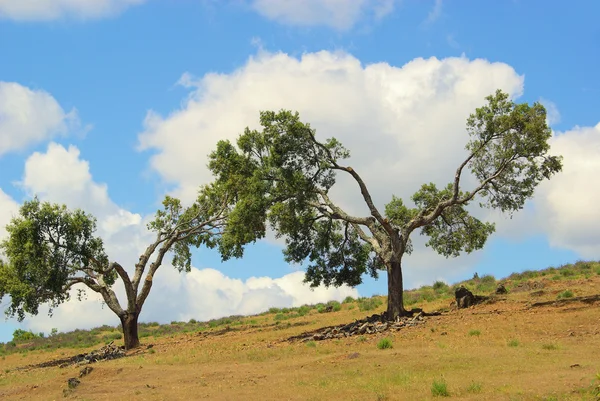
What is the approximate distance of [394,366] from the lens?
2086 cm

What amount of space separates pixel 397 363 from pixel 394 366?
0.50 meters

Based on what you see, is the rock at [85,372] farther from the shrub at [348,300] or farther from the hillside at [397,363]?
the shrub at [348,300]

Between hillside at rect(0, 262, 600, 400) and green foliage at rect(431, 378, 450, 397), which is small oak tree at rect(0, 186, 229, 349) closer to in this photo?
hillside at rect(0, 262, 600, 400)

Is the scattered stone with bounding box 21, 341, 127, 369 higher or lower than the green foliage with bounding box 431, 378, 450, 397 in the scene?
higher

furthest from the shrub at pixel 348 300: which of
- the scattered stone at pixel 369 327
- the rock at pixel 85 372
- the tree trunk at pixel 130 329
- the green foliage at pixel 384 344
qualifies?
the rock at pixel 85 372

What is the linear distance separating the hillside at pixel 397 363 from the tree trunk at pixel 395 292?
4.85 ft

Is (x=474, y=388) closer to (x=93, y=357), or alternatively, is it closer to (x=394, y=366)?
(x=394, y=366)

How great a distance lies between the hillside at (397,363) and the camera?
57.6ft

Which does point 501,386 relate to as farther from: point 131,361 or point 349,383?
point 131,361

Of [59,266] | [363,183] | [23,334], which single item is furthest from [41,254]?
[23,334]

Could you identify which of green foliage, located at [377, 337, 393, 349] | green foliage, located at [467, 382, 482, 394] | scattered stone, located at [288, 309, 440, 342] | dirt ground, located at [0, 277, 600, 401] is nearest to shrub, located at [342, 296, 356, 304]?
dirt ground, located at [0, 277, 600, 401]

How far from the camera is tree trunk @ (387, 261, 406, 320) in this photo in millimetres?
31359

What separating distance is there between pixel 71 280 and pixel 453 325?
2339 centimetres

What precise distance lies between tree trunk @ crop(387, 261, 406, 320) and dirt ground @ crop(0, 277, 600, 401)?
2.02 m
